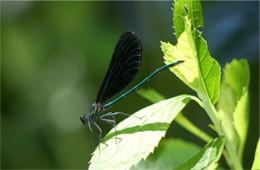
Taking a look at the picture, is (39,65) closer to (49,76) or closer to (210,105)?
(49,76)

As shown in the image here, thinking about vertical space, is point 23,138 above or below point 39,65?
below

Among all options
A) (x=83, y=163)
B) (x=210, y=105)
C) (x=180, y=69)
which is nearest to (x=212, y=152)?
(x=210, y=105)

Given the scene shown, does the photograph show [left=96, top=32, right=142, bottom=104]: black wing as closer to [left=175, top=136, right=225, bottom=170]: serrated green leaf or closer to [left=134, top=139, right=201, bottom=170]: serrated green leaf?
[left=134, top=139, right=201, bottom=170]: serrated green leaf

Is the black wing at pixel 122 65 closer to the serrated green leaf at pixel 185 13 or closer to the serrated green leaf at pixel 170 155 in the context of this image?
the serrated green leaf at pixel 170 155

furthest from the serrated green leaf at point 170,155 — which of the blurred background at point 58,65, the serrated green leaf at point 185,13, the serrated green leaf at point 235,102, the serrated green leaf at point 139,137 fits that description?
the blurred background at point 58,65

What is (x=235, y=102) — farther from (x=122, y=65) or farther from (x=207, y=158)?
Answer: (x=122, y=65)

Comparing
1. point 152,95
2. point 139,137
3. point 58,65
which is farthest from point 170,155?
point 58,65
